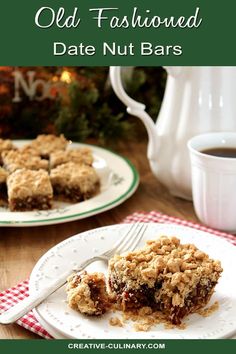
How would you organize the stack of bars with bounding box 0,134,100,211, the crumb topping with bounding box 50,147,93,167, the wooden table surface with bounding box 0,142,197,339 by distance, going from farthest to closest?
the crumb topping with bounding box 50,147,93,167 → the stack of bars with bounding box 0,134,100,211 → the wooden table surface with bounding box 0,142,197,339

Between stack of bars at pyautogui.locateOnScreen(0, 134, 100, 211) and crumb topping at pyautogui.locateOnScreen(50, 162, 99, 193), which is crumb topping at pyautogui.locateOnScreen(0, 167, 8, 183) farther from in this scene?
crumb topping at pyautogui.locateOnScreen(50, 162, 99, 193)

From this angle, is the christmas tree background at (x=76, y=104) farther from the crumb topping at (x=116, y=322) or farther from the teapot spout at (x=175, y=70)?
the crumb topping at (x=116, y=322)

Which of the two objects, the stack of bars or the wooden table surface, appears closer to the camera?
the wooden table surface

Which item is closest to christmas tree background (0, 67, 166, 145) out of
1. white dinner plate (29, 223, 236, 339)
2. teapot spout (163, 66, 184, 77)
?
teapot spout (163, 66, 184, 77)

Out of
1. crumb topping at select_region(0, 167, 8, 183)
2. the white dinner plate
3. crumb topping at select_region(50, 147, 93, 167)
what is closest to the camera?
the white dinner plate

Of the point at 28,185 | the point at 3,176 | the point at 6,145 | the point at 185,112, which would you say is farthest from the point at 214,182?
the point at 6,145

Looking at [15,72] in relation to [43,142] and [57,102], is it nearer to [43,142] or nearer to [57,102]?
[57,102]

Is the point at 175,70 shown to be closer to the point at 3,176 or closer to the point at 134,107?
the point at 134,107
